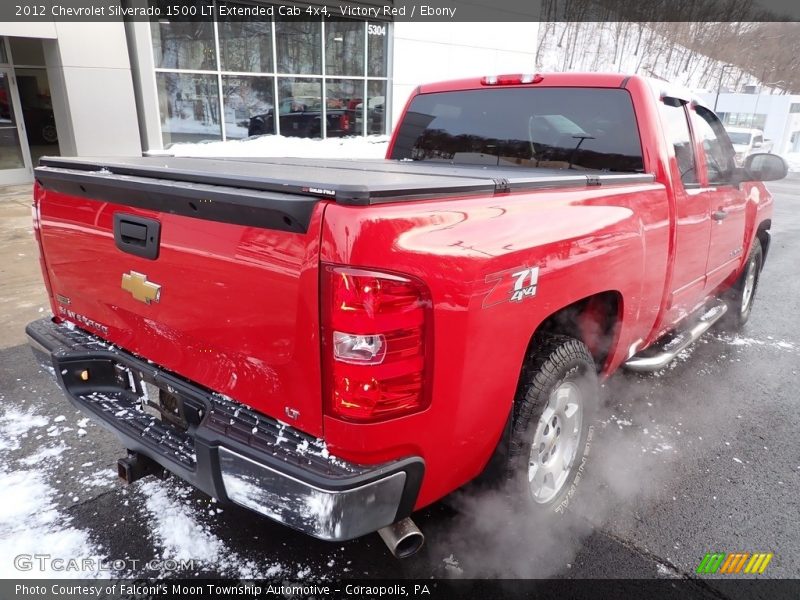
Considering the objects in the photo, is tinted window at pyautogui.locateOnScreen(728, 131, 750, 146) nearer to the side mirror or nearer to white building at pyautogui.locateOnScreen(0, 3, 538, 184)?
white building at pyautogui.locateOnScreen(0, 3, 538, 184)

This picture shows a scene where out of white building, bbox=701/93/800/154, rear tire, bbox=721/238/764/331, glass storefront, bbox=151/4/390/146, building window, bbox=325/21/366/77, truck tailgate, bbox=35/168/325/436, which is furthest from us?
white building, bbox=701/93/800/154

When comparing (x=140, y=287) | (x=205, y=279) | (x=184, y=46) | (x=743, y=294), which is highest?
(x=184, y=46)

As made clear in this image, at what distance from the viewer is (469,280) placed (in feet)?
5.70

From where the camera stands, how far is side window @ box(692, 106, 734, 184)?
378cm

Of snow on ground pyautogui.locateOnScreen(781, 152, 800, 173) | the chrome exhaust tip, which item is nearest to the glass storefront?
the chrome exhaust tip

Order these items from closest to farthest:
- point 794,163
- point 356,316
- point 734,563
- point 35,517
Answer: point 356,316 → point 734,563 → point 35,517 → point 794,163

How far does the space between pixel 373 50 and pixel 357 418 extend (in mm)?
14311

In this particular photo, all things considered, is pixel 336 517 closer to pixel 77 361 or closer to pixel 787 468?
pixel 77 361

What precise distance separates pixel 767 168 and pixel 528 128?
190cm

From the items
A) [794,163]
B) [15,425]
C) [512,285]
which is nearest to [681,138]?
[512,285]

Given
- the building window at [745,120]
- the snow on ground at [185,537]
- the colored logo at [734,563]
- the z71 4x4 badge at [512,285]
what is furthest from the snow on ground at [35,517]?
the building window at [745,120]

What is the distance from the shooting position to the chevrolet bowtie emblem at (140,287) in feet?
6.97

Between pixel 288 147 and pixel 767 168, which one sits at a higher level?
pixel 767 168
